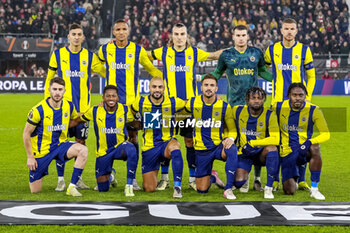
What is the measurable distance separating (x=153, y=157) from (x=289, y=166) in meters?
1.57

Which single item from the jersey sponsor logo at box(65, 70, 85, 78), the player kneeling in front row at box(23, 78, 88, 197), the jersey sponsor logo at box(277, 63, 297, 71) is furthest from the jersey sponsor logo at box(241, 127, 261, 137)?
the jersey sponsor logo at box(65, 70, 85, 78)

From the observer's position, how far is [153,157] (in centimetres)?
651

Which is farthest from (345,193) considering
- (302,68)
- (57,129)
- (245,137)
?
(57,129)

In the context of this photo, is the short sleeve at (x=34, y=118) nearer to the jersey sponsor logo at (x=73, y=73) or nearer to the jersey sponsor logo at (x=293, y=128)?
the jersey sponsor logo at (x=73, y=73)

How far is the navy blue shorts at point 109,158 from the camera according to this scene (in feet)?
20.7

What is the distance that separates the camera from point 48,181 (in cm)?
703

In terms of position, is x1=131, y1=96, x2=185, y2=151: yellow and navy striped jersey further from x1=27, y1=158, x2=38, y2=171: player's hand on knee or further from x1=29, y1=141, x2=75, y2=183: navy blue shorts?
x1=27, y1=158, x2=38, y2=171: player's hand on knee

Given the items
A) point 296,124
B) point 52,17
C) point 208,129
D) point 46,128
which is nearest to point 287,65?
point 296,124

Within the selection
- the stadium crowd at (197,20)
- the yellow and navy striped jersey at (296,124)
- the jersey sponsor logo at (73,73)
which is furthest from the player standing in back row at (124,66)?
the stadium crowd at (197,20)

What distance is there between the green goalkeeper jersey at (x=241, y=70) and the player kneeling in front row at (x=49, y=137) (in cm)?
197

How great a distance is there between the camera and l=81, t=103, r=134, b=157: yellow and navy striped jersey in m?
6.40

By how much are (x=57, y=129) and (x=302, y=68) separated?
3.13 m

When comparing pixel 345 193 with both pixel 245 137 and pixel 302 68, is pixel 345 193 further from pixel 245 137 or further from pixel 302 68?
pixel 302 68

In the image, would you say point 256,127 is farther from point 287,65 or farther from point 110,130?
point 110,130
